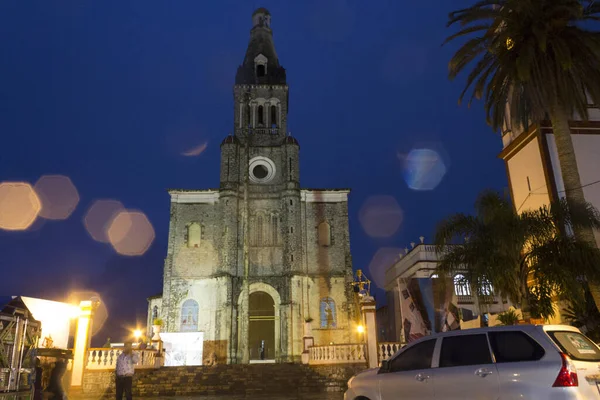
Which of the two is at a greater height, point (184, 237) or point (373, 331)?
point (184, 237)

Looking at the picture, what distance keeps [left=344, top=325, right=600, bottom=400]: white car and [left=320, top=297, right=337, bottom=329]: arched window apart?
2620 centimetres

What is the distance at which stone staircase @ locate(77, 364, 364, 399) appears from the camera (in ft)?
62.1

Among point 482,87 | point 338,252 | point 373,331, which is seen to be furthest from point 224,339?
point 482,87

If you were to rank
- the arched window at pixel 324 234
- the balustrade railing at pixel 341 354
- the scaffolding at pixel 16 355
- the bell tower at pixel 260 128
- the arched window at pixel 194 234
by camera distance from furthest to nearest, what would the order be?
1. the bell tower at pixel 260 128
2. the arched window at pixel 324 234
3. the arched window at pixel 194 234
4. the balustrade railing at pixel 341 354
5. the scaffolding at pixel 16 355

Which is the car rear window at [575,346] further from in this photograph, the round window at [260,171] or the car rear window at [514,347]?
the round window at [260,171]

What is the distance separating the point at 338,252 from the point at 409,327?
25.0 feet

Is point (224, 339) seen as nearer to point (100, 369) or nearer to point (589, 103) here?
point (100, 369)

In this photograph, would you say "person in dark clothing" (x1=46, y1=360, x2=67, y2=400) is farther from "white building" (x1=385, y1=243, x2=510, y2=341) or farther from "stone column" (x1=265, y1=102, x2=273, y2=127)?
"stone column" (x1=265, y1=102, x2=273, y2=127)

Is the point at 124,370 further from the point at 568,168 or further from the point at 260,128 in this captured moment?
the point at 260,128

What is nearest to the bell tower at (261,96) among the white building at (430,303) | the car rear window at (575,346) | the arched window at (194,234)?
the arched window at (194,234)

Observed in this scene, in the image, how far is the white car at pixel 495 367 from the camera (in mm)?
5582

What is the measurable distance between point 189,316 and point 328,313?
983cm

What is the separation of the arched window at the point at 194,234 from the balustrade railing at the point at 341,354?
16399mm

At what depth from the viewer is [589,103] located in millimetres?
19000
